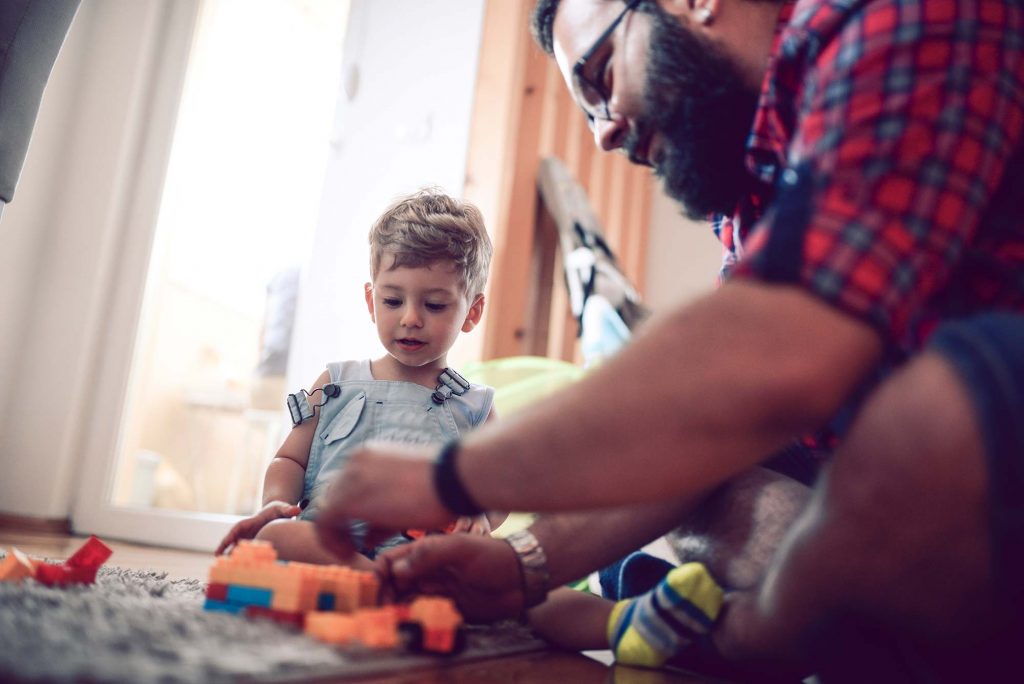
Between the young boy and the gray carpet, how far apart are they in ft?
1.14

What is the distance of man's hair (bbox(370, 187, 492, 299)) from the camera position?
3.98 ft

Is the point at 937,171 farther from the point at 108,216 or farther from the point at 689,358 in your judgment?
the point at 108,216

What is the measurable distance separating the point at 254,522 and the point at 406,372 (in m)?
0.35

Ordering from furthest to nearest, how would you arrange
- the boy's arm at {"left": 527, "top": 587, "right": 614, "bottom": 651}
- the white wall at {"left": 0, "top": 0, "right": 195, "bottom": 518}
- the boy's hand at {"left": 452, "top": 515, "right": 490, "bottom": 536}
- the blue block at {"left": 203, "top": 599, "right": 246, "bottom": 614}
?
the white wall at {"left": 0, "top": 0, "right": 195, "bottom": 518} → the boy's hand at {"left": 452, "top": 515, "right": 490, "bottom": 536} → the boy's arm at {"left": 527, "top": 587, "right": 614, "bottom": 651} → the blue block at {"left": 203, "top": 599, "right": 246, "bottom": 614}

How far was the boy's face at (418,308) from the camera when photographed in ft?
3.95

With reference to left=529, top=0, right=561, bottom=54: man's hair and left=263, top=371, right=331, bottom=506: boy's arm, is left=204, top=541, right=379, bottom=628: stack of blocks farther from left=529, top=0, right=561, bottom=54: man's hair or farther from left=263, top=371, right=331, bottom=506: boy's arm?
left=529, top=0, right=561, bottom=54: man's hair

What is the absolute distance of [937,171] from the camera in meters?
0.53

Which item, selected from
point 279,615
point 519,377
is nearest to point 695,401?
point 279,615

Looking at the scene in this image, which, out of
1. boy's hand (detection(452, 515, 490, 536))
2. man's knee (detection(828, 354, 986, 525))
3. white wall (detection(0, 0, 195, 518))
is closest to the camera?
man's knee (detection(828, 354, 986, 525))

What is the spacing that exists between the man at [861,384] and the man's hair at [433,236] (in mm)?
644

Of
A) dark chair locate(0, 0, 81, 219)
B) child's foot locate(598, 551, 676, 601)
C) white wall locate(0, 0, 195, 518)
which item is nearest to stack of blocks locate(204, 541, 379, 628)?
child's foot locate(598, 551, 676, 601)

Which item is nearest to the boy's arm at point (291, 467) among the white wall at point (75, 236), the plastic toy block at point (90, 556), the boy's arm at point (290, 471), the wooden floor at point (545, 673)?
the boy's arm at point (290, 471)

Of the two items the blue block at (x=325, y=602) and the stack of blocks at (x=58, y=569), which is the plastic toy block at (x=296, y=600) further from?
the stack of blocks at (x=58, y=569)

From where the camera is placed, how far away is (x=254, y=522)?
1018mm
